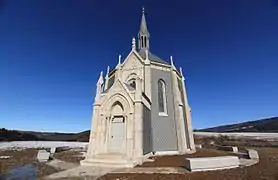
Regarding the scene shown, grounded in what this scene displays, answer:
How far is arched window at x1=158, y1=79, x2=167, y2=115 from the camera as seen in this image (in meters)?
20.8

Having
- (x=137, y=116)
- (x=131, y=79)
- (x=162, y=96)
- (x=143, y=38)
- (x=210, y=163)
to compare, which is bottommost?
(x=210, y=163)

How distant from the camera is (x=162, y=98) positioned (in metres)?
21.4

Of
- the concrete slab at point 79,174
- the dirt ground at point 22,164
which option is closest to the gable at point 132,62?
the dirt ground at point 22,164

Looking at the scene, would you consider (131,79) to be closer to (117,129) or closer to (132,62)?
(132,62)

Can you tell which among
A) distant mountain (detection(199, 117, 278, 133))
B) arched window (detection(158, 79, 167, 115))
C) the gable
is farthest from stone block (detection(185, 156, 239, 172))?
distant mountain (detection(199, 117, 278, 133))

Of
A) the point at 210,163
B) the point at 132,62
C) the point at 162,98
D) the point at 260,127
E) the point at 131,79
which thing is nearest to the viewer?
the point at 210,163

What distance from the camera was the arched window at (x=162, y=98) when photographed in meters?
20.8

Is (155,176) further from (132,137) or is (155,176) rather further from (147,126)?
(147,126)

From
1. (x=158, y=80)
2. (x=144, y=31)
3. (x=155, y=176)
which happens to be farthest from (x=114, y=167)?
(x=144, y=31)

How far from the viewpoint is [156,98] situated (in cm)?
2059

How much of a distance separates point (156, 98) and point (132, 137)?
687 centimetres

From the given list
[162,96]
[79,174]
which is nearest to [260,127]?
[162,96]

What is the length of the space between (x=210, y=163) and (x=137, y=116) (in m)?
6.30

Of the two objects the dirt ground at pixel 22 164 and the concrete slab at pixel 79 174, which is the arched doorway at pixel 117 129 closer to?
the concrete slab at pixel 79 174
